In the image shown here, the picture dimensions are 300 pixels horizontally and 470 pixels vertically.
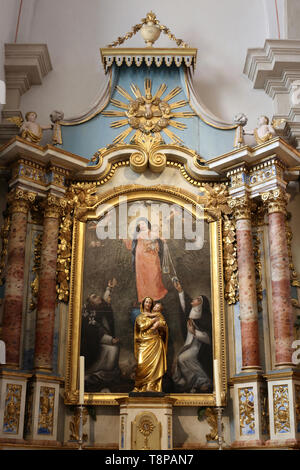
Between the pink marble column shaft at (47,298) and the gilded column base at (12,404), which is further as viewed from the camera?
the pink marble column shaft at (47,298)

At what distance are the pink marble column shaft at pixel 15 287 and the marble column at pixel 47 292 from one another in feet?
0.85

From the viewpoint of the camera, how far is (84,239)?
356 inches

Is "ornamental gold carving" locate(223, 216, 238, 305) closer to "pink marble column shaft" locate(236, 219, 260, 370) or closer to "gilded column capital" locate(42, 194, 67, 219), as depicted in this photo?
"pink marble column shaft" locate(236, 219, 260, 370)

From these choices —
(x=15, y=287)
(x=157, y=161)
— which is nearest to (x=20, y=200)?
(x=15, y=287)

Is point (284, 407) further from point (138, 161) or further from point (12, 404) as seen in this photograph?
point (138, 161)

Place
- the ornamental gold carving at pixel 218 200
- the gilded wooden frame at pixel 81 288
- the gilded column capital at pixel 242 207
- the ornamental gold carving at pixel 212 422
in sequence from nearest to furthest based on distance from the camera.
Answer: the ornamental gold carving at pixel 212 422, the gilded wooden frame at pixel 81 288, the gilded column capital at pixel 242 207, the ornamental gold carving at pixel 218 200

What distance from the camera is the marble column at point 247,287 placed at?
826 cm

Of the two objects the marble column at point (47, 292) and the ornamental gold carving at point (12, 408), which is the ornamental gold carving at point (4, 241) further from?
the ornamental gold carving at point (12, 408)

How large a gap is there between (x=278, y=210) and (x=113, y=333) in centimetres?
288

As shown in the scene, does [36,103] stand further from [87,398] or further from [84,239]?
[87,398]

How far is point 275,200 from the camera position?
8.83m
